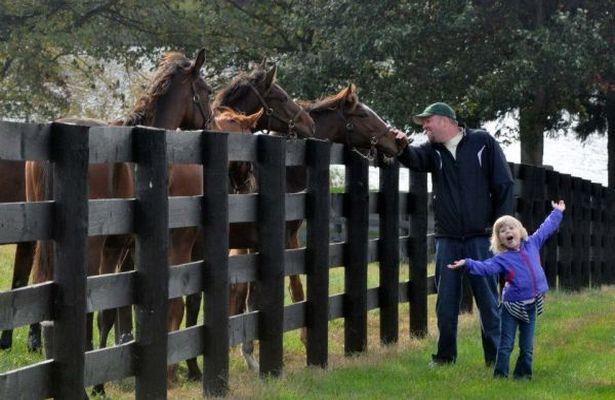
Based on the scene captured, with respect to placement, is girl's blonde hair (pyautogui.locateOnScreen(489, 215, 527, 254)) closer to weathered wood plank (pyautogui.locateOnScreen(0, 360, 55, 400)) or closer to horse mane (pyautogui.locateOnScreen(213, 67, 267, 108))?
horse mane (pyautogui.locateOnScreen(213, 67, 267, 108))

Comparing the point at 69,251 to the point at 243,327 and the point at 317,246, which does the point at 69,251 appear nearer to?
the point at 243,327

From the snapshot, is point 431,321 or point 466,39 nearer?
point 431,321

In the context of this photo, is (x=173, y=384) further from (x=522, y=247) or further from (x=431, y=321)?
(x=431, y=321)

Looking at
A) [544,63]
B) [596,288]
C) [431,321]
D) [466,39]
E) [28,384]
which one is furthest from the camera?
[466,39]

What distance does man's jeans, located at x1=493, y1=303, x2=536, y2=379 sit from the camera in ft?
28.9

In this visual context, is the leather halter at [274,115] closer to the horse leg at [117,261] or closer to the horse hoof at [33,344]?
the horse leg at [117,261]

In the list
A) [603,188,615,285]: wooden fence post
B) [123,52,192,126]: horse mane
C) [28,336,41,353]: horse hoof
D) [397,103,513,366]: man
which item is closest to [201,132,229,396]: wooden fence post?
[123,52,192,126]: horse mane

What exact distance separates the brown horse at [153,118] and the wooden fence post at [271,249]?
2.99 ft

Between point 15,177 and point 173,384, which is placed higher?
point 15,177

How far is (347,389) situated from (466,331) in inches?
141

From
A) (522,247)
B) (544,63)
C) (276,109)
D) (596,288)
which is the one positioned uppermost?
(544,63)

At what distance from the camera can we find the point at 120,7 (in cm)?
3291

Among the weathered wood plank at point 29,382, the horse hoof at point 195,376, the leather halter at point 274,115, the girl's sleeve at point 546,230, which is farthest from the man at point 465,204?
the weathered wood plank at point 29,382

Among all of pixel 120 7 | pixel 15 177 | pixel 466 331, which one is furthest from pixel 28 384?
pixel 120 7
